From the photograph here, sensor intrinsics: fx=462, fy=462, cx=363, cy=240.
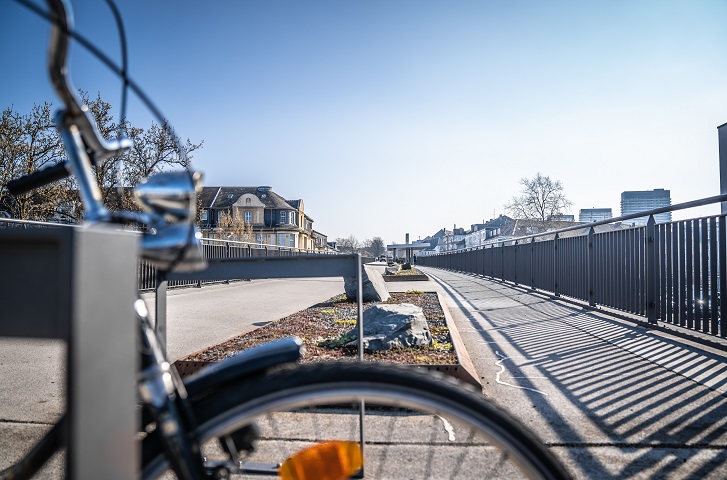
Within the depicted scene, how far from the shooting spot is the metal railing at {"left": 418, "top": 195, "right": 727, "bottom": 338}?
456 centimetres

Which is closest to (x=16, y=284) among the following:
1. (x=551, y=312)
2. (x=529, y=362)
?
(x=529, y=362)

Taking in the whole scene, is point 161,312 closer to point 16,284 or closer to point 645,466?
point 16,284

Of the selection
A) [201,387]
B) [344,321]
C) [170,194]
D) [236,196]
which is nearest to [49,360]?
[344,321]

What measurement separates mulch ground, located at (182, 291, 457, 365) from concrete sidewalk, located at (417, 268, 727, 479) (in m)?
0.40

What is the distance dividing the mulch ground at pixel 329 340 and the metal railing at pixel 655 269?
258cm

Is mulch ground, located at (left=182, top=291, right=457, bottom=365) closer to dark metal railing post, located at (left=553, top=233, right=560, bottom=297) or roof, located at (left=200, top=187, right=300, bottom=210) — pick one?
dark metal railing post, located at (left=553, top=233, right=560, bottom=297)

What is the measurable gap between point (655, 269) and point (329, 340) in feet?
13.7

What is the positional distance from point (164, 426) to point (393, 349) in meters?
3.56

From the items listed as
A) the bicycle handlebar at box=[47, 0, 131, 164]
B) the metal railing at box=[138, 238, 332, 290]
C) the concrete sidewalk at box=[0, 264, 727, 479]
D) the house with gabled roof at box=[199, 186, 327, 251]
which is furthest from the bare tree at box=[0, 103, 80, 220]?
the house with gabled roof at box=[199, 186, 327, 251]

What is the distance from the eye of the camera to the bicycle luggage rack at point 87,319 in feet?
2.47

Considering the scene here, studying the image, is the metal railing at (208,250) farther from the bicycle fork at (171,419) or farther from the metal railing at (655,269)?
the bicycle fork at (171,419)

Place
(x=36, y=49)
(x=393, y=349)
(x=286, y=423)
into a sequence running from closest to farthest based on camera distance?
1. (x=36, y=49)
2. (x=286, y=423)
3. (x=393, y=349)

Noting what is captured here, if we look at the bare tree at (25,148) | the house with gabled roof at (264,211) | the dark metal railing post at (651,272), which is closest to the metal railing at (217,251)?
the bare tree at (25,148)

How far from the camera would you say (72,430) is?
75cm
